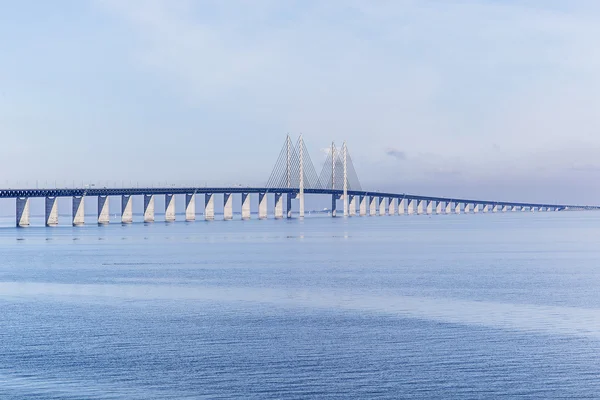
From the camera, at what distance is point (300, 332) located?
26.9 m

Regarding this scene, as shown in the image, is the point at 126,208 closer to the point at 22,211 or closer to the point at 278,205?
the point at 22,211

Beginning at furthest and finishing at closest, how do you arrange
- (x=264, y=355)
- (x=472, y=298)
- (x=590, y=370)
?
(x=472, y=298) → (x=264, y=355) → (x=590, y=370)

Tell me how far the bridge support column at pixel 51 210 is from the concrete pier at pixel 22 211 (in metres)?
2.87

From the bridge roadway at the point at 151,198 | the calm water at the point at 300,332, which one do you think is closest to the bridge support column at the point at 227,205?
the bridge roadway at the point at 151,198

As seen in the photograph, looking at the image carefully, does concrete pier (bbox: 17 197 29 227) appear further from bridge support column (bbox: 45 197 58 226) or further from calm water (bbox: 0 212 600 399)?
calm water (bbox: 0 212 600 399)

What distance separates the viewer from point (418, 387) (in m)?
19.6

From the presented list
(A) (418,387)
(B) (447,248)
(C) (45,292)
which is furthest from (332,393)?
(B) (447,248)

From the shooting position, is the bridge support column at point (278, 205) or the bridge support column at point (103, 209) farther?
the bridge support column at point (278, 205)

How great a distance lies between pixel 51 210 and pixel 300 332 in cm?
12048

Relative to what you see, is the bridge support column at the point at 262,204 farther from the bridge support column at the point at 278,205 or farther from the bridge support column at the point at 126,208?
the bridge support column at the point at 126,208

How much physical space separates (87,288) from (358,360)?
21931mm

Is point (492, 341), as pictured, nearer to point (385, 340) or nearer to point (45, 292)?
point (385, 340)

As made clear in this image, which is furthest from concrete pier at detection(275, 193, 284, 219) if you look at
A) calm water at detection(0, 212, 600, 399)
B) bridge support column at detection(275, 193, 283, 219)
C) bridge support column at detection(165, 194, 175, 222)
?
calm water at detection(0, 212, 600, 399)

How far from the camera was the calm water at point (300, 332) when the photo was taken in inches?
786
